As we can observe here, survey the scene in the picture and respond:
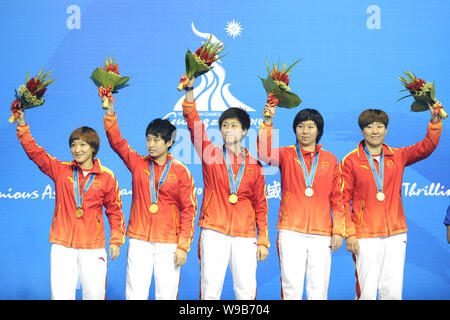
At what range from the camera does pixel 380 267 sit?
415cm

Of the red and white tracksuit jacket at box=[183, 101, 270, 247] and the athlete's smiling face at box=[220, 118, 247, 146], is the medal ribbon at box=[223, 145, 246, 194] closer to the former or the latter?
the red and white tracksuit jacket at box=[183, 101, 270, 247]

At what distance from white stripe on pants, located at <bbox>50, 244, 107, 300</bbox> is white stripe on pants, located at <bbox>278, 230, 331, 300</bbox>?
1.35 m

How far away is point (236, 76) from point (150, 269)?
89.1 inches

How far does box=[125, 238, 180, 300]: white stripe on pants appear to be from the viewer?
3877mm

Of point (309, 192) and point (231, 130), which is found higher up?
point (231, 130)

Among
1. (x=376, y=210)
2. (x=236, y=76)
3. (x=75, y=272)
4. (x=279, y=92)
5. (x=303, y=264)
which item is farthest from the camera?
(x=236, y=76)

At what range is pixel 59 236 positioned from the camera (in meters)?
3.86

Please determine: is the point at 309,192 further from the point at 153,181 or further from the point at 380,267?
the point at 153,181

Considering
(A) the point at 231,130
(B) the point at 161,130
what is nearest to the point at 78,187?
(B) the point at 161,130

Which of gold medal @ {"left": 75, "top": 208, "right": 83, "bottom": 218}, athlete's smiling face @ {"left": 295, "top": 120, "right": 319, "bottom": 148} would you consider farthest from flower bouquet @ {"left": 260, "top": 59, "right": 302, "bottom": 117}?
gold medal @ {"left": 75, "top": 208, "right": 83, "bottom": 218}

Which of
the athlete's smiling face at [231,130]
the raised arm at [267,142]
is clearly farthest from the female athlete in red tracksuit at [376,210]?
the athlete's smiling face at [231,130]

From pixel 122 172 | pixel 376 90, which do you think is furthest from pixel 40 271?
pixel 376 90

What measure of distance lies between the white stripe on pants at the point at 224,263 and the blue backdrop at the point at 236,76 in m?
1.30
